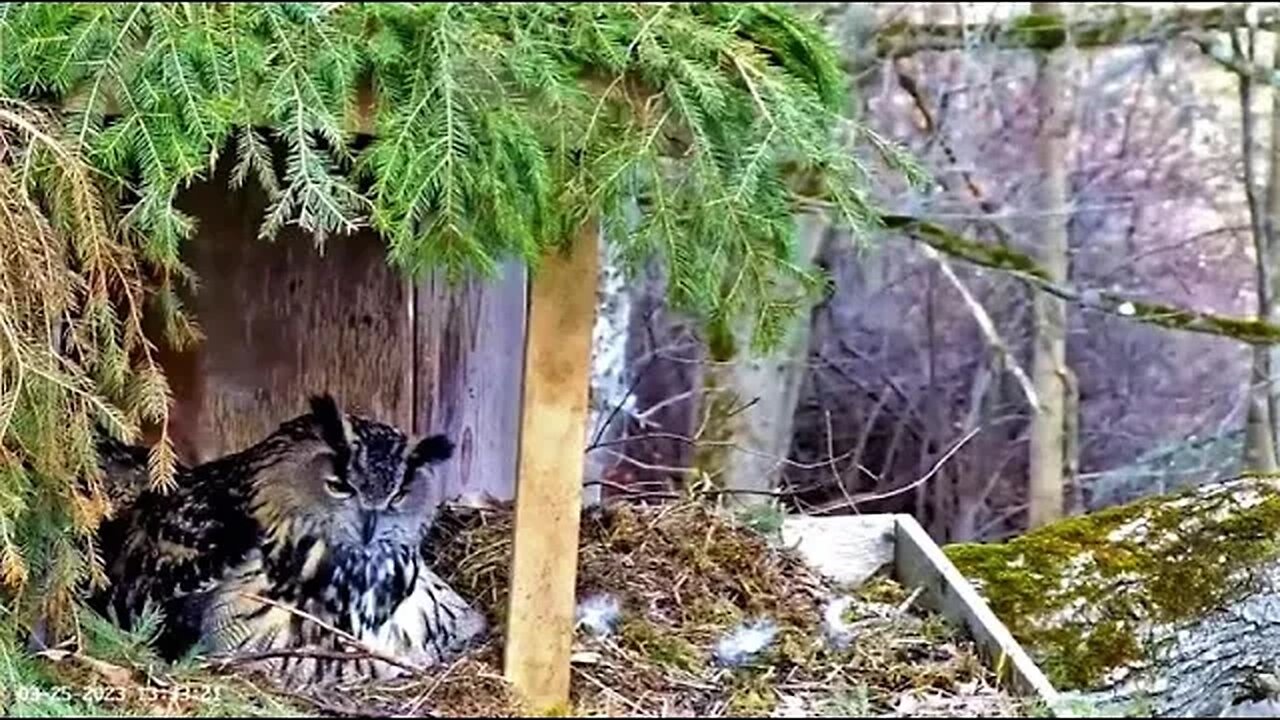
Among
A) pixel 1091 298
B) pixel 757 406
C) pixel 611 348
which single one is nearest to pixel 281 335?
pixel 611 348

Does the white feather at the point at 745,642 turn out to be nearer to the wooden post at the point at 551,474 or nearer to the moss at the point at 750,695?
the moss at the point at 750,695

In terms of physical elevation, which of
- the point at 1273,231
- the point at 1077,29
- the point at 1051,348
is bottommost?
the point at 1051,348

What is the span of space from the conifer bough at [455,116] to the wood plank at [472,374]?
2.09 ft

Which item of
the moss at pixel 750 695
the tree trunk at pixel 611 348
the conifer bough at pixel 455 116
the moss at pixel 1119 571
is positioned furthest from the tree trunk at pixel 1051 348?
the conifer bough at pixel 455 116

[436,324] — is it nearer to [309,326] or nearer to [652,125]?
[309,326]

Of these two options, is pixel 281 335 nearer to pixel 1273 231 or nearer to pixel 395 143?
pixel 395 143

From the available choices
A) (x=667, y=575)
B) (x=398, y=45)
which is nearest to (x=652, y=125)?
(x=398, y=45)

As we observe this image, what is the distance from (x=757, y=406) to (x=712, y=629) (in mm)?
2697

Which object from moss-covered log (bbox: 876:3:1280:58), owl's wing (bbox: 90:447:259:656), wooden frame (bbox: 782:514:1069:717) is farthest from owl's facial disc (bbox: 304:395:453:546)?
moss-covered log (bbox: 876:3:1280:58)

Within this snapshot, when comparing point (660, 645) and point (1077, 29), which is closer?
point (660, 645)

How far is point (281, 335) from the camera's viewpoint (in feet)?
7.59

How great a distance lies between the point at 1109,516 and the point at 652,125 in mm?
1037

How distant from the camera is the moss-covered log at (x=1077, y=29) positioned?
3898 millimetres

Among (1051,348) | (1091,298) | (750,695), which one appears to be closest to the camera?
(750,695)
